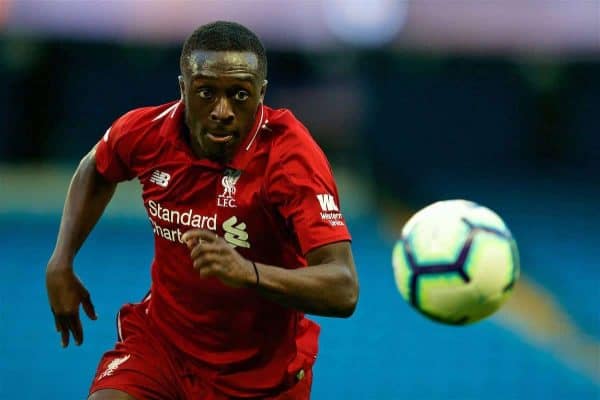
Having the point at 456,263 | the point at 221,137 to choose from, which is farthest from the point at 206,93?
the point at 456,263

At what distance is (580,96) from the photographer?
15836 mm

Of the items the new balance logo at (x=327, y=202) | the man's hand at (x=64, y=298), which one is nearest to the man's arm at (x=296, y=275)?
the new balance logo at (x=327, y=202)

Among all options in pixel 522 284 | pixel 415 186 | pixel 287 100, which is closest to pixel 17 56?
pixel 287 100

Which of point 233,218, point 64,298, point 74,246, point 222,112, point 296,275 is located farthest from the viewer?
point 74,246

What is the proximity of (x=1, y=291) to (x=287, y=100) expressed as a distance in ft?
22.4

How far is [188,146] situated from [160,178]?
0.18 metres

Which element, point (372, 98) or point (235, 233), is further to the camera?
point (372, 98)

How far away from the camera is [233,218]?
13.9 feet

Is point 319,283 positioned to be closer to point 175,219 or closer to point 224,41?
point 175,219

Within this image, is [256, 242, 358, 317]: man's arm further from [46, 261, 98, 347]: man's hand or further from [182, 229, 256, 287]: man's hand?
[46, 261, 98, 347]: man's hand

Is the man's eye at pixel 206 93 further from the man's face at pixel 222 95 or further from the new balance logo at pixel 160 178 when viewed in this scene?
the new balance logo at pixel 160 178

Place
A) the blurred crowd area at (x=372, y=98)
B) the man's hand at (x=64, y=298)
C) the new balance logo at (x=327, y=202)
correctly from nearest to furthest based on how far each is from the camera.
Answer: the new balance logo at (x=327, y=202), the man's hand at (x=64, y=298), the blurred crowd area at (x=372, y=98)

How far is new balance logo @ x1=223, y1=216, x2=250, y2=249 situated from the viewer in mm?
4230

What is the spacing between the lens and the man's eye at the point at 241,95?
4168 mm
